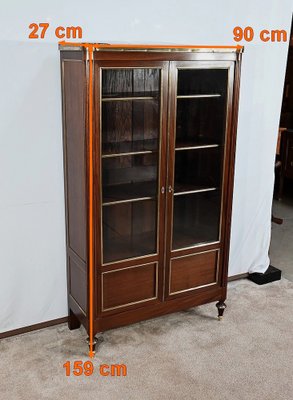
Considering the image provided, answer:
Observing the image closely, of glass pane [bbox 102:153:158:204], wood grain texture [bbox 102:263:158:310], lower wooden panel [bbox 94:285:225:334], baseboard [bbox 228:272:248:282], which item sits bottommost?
baseboard [bbox 228:272:248:282]

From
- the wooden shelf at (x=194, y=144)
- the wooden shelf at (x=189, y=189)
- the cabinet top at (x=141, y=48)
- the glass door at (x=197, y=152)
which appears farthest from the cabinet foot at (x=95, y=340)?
the cabinet top at (x=141, y=48)

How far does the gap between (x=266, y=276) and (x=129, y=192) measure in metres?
1.17

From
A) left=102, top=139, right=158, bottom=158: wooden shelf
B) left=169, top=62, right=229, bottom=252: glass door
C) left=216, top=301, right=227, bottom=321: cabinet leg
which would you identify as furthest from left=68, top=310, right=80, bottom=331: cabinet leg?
left=102, top=139, right=158, bottom=158: wooden shelf

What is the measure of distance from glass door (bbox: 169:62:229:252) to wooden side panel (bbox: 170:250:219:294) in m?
0.07

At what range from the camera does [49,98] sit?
2053 millimetres

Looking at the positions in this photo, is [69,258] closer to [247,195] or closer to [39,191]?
[39,191]

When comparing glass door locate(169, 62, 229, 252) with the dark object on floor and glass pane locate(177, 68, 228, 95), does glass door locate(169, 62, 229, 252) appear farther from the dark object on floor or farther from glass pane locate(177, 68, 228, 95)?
the dark object on floor

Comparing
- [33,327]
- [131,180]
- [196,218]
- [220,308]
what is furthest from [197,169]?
[33,327]

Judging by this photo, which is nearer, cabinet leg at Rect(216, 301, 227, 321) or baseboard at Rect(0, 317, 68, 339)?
baseboard at Rect(0, 317, 68, 339)

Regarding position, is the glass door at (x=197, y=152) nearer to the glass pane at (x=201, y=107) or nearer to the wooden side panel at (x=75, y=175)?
the glass pane at (x=201, y=107)

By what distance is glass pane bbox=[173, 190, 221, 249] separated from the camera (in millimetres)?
2240

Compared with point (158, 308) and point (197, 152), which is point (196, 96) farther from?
point (158, 308)

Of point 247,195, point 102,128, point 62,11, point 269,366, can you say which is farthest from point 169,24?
point 269,366

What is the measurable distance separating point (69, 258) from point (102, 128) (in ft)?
2.14
